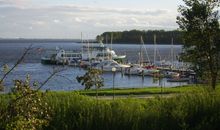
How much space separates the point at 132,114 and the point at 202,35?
16124 mm

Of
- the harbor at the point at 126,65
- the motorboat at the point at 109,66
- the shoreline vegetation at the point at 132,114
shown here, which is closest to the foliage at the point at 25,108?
the shoreline vegetation at the point at 132,114

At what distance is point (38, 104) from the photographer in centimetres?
844

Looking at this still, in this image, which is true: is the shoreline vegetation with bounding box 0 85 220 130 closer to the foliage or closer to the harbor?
the foliage

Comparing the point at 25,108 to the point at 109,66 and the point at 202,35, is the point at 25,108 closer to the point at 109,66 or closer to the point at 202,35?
the point at 202,35

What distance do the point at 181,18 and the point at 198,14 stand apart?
940mm

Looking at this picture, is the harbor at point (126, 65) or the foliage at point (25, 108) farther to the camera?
the harbor at point (126, 65)

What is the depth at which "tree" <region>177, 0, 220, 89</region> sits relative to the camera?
27.8m

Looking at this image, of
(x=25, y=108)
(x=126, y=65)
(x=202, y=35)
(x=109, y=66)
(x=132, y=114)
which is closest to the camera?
(x=25, y=108)

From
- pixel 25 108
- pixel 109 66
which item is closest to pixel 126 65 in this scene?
pixel 109 66

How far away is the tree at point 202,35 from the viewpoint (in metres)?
27.8

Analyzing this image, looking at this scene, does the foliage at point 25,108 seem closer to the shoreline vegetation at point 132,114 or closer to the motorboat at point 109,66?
the shoreline vegetation at point 132,114

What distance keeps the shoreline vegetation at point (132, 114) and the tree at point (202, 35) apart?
14.1 metres

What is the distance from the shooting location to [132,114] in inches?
510

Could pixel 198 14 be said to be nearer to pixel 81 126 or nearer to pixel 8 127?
pixel 81 126
